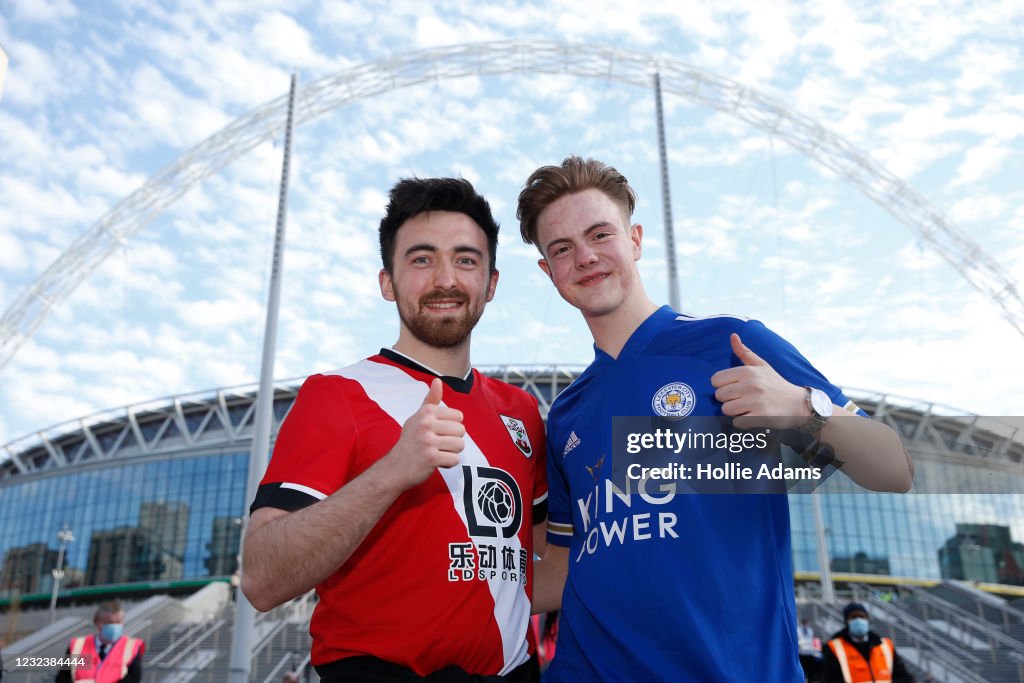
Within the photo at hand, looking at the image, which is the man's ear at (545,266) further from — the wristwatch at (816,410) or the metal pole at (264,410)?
the metal pole at (264,410)

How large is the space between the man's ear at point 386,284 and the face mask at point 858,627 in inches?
342

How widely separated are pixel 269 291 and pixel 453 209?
18.2 meters

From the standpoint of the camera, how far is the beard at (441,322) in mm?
3184

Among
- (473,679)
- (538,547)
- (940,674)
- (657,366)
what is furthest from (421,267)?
(940,674)

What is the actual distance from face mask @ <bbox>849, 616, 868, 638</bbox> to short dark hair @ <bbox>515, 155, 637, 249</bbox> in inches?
328

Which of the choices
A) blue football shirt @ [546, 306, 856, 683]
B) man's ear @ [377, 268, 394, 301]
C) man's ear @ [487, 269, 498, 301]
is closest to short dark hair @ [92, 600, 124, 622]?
man's ear @ [377, 268, 394, 301]

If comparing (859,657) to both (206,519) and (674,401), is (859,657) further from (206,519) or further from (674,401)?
(206,519)

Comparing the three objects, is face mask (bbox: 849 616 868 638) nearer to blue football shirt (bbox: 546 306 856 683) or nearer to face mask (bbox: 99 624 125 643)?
blue football shirt (bbox: 546 306 856 683)

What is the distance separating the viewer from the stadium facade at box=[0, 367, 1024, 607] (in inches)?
2436

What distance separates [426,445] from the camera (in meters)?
2.39

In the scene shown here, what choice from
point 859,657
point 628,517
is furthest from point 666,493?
point 859,657

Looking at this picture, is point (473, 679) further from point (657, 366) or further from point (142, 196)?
point (142, 196)

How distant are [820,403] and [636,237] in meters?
1.30

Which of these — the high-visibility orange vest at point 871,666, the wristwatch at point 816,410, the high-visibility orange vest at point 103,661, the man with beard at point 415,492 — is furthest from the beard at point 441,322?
the high-visibility orange vest at point 103,661
